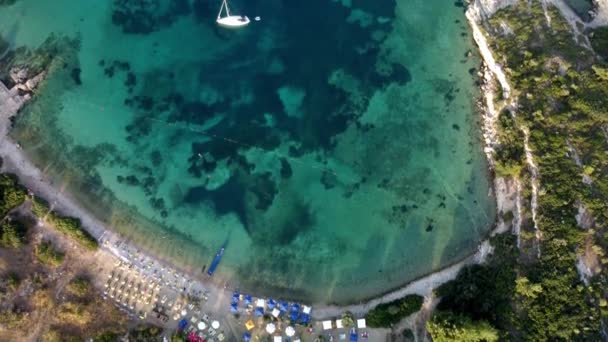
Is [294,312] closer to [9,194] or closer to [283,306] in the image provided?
[283,306]

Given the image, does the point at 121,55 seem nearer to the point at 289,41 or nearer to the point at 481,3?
the point at 289,41

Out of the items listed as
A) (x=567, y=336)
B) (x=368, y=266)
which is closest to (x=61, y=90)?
(x=368, y=266)

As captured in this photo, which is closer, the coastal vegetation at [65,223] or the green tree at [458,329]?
the green tree at [458,329]

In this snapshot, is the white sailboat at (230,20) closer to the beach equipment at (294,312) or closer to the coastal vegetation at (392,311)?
the beach equipment at (294,312)

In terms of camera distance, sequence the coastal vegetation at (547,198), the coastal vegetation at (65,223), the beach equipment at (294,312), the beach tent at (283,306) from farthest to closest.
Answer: the coastal vegetation at (65,223) → the beach tent at (283,306) → the beach equipment at (294,312) → the coastal vegetation at (547,198)

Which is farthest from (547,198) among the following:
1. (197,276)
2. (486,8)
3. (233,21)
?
(233,21)

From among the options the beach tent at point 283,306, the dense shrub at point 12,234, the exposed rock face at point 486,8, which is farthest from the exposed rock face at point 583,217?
the dense shrub at point 12,234
